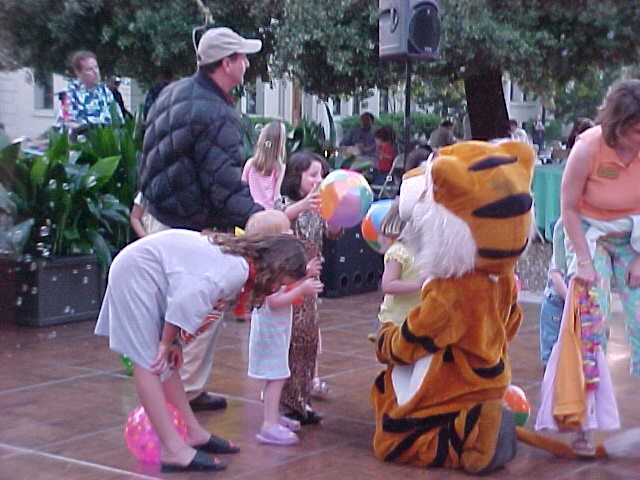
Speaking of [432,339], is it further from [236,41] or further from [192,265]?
[236,41]

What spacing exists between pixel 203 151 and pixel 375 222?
940 mm

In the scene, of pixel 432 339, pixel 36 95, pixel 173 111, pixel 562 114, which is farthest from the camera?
pixel 562 114

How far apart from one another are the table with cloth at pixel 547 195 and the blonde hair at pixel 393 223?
9079 mm

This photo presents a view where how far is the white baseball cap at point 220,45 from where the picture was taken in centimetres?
568

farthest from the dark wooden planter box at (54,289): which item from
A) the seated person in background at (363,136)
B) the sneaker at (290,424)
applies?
the seated person in background at (363,136)

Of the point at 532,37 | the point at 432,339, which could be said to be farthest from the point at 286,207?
the point at 532,37

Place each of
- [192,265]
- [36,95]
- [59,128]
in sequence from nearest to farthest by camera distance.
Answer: [192,265] < [59,128] < [36,95]

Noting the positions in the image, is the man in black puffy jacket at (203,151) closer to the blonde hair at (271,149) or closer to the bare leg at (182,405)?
the bare leg at (182,405)

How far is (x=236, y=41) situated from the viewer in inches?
224

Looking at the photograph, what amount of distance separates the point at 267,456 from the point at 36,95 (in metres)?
33.3

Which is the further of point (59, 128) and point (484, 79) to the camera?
point (484, 79)

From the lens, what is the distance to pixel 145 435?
5051 millimetres

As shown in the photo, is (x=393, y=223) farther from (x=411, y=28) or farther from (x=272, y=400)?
(x=411, y=28)

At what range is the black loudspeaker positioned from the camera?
10.1 meters
